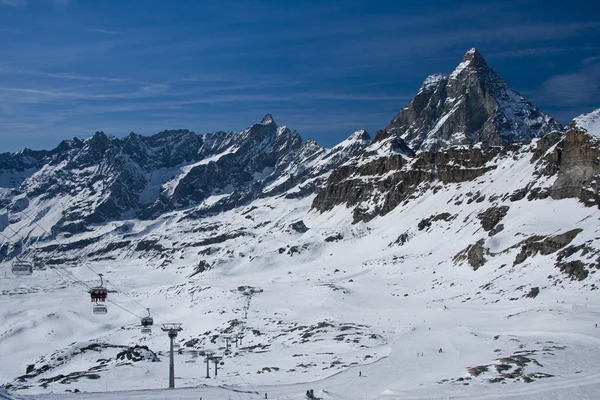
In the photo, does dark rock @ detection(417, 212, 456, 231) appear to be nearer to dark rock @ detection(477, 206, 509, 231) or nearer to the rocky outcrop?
dark rock @ detection(477, 206, 509, 231)

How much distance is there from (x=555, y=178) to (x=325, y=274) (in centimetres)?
5512

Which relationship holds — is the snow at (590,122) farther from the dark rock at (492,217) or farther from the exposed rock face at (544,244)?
the exposed rock face at (544,244)

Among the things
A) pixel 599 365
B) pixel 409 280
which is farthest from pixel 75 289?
pixel 599 365

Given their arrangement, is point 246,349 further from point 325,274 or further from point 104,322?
point 325,274

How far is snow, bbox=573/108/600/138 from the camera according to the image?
388ft

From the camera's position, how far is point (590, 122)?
4808 inches

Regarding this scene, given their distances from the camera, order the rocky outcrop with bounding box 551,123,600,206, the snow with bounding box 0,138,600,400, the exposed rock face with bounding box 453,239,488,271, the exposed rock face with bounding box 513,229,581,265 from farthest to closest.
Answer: the rocky outcrop with bounding box 551,123,600,206 < the exposed rock face with bounding box 453,239,488,271 < the exposed rock face with bounding box 513,229,581,265 < the snow with bounding box 0,138,600,400

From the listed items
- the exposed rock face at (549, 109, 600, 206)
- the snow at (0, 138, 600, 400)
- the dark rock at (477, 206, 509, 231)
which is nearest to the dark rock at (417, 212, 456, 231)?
the snow at (0, 138, 600, 400)

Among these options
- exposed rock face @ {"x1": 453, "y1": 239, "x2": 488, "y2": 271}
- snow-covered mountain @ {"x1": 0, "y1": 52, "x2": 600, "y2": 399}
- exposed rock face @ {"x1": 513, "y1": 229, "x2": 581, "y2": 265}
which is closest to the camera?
snow-covered mountain @ {"x1": 0, "y1": 52, "x2": 600, "y2": 399}

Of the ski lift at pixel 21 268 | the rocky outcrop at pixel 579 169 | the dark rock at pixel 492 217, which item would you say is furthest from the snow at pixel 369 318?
the ski lift at pixel 21 268

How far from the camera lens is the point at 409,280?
375 feet

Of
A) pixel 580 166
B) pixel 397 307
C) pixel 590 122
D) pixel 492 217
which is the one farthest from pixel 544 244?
pixel 590 122

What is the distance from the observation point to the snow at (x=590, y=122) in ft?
388

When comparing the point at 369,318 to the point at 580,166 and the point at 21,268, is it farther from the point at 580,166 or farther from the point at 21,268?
the point at 21,268
